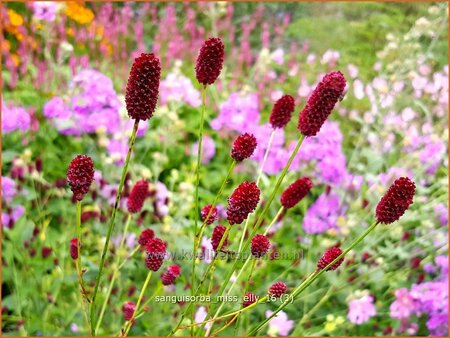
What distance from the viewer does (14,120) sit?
2.73 meters

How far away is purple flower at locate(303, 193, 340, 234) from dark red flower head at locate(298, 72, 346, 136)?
50.1 inches

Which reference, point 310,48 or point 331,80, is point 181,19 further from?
point 331,80

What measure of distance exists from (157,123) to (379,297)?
1.58 m

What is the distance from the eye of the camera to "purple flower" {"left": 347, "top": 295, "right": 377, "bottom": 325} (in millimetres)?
2092

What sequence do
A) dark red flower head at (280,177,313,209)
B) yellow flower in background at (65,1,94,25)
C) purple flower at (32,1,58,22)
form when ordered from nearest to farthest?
dark red flower head at (280,177,313,209) → purple flower at (32,1,58,22) → yellow flower in background at (65,1,94,25)

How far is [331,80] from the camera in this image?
3.74ft

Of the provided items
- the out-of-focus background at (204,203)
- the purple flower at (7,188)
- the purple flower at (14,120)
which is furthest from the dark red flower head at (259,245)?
the purple flower at (14,120)

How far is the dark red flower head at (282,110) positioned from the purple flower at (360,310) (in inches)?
36.9

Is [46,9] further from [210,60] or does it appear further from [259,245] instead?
[259,245]

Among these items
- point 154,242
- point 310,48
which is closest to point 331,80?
point 154,242

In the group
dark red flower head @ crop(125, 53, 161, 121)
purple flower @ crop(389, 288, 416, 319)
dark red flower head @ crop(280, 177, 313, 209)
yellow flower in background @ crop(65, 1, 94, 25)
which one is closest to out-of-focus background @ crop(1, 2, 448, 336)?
purple flower @ crop(389, 288, 416, 319)

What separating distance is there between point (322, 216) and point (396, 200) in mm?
1371

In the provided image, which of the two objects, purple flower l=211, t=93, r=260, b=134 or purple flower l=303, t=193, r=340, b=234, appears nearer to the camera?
purple flower l=303, t=193, r=340, b=234

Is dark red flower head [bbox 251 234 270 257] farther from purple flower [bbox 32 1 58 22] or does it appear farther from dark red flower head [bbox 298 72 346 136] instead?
purple flower [bbox 32 1 58 22]
